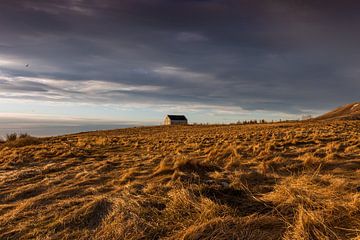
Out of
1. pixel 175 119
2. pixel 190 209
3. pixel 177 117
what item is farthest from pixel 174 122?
pixel 190 209

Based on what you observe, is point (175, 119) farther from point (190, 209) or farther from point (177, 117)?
point (190, 209)

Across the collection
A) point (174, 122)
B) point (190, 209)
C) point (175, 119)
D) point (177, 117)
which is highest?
point (177, 117)

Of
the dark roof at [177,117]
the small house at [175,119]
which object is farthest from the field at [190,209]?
the dark roof at [177,117]

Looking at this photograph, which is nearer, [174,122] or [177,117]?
[174,122]

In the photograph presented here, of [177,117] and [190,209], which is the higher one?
[177,117]

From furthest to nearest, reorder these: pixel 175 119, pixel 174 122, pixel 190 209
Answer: pixel 175 119
pixel 174 122
pixel 190 209

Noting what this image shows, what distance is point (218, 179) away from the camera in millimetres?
7109

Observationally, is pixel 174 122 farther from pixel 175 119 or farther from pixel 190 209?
pixel 190 209

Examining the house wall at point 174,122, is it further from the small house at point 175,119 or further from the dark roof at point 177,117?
the dark roof at point 177,117

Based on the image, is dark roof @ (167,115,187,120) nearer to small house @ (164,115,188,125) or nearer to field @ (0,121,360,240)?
small house @ (164,115,188,125)

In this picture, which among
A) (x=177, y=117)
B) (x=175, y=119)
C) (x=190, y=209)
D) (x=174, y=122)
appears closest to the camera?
(x=190, y=209)

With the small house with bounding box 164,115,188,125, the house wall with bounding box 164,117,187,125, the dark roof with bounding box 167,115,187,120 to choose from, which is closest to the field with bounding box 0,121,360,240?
the house wall with bounding box 164,117,187,125

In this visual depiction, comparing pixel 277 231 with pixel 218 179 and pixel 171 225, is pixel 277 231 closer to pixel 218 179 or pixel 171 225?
pixel 171 225

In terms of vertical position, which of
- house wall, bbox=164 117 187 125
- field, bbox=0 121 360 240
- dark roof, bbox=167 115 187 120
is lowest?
field, bbox=0 121 360 240
